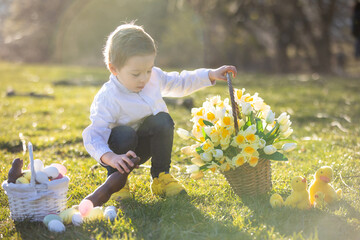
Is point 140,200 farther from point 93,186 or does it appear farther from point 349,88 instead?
point 349,88

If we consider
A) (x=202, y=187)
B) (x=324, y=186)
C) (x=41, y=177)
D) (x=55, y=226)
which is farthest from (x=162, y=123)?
(x=324, y=186)

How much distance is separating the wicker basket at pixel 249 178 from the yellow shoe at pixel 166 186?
0.36 m

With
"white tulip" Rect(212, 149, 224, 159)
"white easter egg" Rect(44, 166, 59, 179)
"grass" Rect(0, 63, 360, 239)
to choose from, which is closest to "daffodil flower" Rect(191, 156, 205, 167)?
"white tulip" Rect(212, 149, 224, 159)

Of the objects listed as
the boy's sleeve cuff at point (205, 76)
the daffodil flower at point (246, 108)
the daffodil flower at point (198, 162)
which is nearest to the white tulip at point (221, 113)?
the daffodil flower at point (246, 108)

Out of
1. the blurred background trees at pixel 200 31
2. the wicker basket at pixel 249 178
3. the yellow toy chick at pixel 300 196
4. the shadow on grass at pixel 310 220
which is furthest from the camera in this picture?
the blurred background trees at pixel 200 31

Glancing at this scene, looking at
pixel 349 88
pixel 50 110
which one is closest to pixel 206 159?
pixel 50 110

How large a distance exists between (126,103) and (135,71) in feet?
0.91

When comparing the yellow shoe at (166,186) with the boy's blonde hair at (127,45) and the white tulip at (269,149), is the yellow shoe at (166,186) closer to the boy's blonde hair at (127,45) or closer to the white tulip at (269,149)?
the white tulip at (269,149)

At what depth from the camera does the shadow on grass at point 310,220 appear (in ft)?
7.36

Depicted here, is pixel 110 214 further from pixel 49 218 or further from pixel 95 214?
pixel 49 218

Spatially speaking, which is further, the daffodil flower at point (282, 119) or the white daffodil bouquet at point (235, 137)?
Result: the daffodil flower at point (282, 119)

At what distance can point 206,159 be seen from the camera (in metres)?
2.65

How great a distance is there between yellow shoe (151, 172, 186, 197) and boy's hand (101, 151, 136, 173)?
1.38ft

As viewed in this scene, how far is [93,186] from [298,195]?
1474mm
